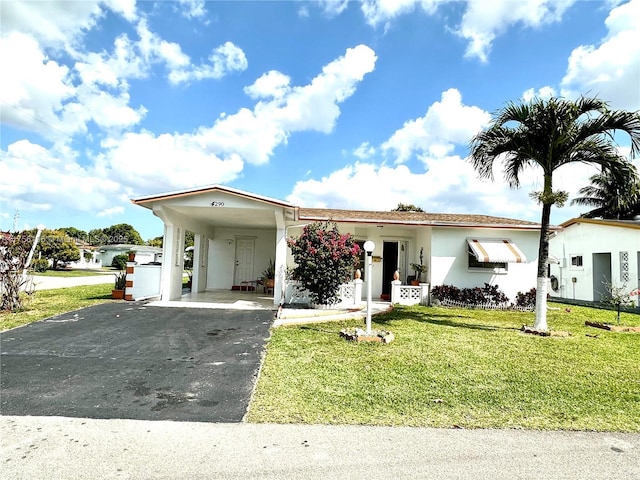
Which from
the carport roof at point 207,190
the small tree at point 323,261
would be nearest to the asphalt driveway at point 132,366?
the small tree at point 323,261

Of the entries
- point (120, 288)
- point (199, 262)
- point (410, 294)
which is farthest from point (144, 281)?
point (410, 294)

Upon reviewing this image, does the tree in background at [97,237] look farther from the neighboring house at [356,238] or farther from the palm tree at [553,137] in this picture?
the palm tree at [553,137]

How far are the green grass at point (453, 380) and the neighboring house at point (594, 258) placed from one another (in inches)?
374

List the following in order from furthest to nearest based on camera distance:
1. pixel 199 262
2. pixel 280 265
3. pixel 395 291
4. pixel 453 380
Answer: pixel 199 262
pixel 395 291
pixel 280 265
pixel 453 380

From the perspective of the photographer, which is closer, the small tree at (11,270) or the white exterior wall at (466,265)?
the small tree at (11,270)

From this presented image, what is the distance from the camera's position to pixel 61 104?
18594 mm

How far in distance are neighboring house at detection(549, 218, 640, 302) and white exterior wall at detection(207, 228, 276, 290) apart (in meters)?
14.0

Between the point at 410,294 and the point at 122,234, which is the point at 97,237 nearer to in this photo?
the point at 122,234

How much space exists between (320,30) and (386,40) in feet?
8.72

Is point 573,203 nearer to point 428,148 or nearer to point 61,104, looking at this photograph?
point 428,148

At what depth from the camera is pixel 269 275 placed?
58.7 feet

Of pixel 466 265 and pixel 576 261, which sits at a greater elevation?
pixel 576 261

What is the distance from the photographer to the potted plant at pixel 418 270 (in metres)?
15.9

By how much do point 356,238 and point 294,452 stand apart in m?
13.2
